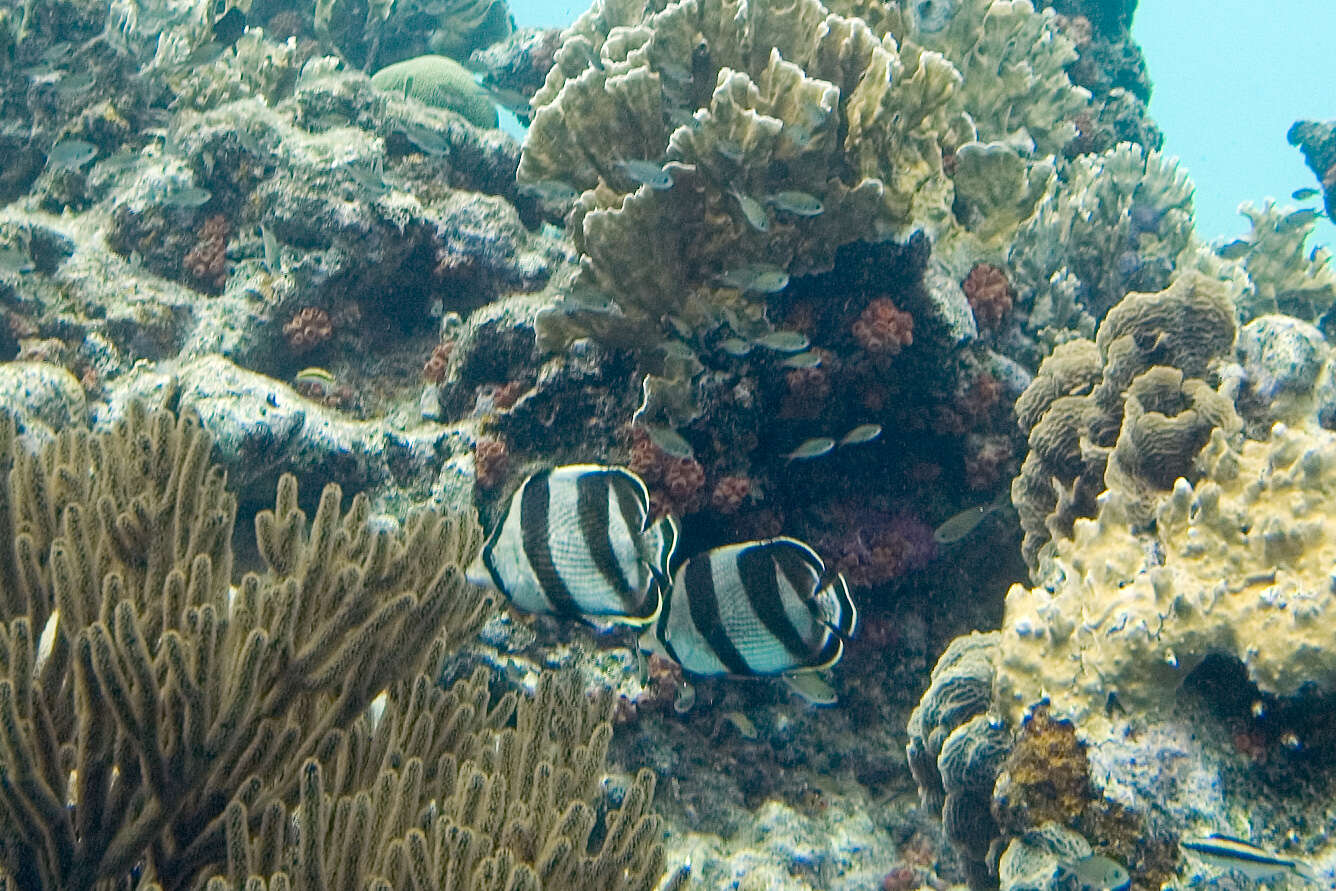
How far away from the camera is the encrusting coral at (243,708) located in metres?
2.11

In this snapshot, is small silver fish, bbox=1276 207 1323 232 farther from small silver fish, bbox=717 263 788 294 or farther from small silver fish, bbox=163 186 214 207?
small silver fish, bbox=163 186 214 207

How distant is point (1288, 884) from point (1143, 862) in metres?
0.41

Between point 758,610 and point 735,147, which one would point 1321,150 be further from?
point 758,610

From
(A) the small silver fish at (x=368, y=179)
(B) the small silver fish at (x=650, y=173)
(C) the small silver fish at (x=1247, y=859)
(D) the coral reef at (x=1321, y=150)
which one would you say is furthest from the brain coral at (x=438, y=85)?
(D) the coral reef at (x=1321, y=150)

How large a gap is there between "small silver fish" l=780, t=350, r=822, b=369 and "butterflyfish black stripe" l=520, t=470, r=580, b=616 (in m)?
2.36

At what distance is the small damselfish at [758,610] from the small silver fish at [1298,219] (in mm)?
9424

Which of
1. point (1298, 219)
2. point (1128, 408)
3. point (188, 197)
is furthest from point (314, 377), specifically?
point (1298, 219)

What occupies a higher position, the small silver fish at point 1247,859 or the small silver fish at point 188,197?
the small silver fish at point 188,197

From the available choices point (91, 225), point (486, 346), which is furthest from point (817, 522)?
point (91, 225)

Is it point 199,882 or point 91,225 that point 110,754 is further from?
point 91,225

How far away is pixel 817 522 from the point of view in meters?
5.02

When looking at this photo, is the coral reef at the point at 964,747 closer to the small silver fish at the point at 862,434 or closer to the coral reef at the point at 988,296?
the small silver fish at the point at 862,434

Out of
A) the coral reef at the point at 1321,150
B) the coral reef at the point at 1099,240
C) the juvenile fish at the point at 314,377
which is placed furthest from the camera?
the coral reef at the point at 1321,150

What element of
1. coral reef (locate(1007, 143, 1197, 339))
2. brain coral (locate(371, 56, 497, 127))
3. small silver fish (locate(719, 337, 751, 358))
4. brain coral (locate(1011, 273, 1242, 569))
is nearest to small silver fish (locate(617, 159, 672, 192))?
small silver fish (locate(719, 337, 751, 358))
